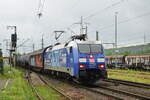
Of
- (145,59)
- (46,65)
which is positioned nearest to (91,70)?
(46,65)

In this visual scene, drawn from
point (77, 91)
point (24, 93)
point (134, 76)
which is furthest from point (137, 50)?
point (24, 93)

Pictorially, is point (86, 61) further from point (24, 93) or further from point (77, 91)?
point (24, 93)

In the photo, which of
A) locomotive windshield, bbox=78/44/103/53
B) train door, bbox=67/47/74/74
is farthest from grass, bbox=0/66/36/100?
locomotive windshield, bbox=78/44/103/53

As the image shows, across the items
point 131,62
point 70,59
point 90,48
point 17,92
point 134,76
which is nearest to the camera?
point 17,92

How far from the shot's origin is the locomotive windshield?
62.3ft

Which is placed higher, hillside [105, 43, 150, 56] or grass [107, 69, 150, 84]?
hillside [105, 43, 150, 56]

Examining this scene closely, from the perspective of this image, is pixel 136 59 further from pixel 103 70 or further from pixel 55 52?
pixel 103 70

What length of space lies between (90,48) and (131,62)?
30.2 metres

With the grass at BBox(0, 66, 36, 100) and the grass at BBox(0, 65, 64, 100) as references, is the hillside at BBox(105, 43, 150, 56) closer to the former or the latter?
the grass at BBox(0, 66, 36, 100)

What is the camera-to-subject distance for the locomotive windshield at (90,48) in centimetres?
1899

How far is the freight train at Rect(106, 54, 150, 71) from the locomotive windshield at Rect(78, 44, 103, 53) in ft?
79.0

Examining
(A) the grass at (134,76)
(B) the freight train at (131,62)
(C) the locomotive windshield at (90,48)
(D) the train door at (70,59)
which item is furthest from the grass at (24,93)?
(B) the freight train at (131,62)

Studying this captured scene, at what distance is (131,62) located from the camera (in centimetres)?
4816

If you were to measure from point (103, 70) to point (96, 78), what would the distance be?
0.71 m
